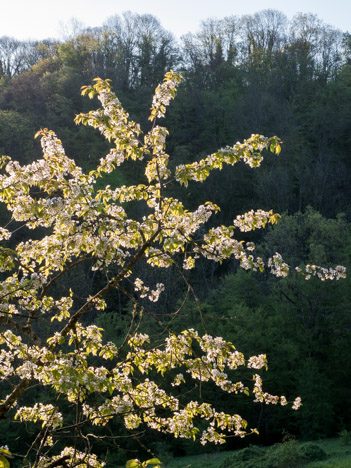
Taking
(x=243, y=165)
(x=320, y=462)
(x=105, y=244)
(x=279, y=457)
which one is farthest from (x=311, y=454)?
(x=243, y=165)

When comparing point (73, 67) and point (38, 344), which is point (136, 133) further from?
point (73, 67)

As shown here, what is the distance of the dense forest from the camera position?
28.5m

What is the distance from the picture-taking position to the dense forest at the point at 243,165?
28500 mm

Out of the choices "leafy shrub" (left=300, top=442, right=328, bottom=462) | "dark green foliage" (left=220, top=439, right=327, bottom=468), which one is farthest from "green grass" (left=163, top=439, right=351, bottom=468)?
"dark green foliage" (left=220, top=439, right=327, bottom=468)

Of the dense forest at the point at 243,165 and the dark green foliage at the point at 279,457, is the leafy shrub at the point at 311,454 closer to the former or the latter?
the dark green foliage at the point at 279,457

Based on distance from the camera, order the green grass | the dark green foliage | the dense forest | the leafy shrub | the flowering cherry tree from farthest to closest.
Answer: the dense forest, the leafy shrub, the dark green foliage, the green grass, the flowering cherry tree

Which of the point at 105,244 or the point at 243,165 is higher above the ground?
the point at 243,165

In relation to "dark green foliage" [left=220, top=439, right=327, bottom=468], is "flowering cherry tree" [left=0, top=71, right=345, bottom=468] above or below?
above

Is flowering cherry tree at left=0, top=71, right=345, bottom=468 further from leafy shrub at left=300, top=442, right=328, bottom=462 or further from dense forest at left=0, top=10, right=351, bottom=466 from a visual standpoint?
dense forest at left=0, top=10, right=351, bottom=466

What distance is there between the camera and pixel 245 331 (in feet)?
94.5

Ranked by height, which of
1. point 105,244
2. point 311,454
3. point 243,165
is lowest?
point 311,454

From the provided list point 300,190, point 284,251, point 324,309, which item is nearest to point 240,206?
point 300,190

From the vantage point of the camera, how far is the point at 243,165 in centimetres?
4909

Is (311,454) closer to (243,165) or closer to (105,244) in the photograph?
(105,244)
